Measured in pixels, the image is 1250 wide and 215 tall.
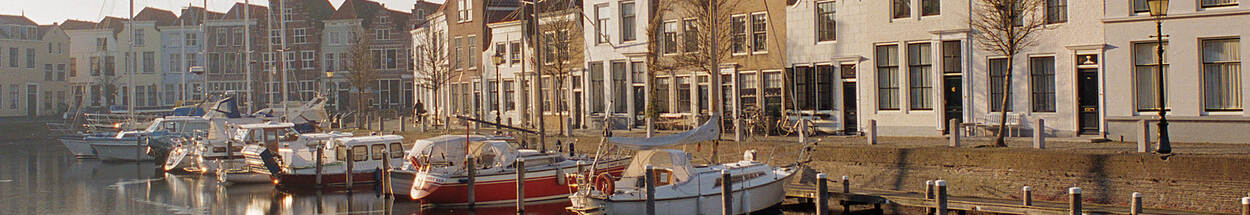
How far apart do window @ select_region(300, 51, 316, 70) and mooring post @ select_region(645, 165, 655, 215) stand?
65.4 metres

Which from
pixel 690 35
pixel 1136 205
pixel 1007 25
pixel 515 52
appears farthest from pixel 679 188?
pixel 515 52

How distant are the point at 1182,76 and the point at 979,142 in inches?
182

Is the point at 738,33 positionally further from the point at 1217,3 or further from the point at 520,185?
the point at 1217,3

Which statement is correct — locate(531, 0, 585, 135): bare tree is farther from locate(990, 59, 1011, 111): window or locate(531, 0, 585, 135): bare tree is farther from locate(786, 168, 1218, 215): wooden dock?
locate(786, 168, 1218, 215): wooden dock

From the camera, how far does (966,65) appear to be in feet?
98.6

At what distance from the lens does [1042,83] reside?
1147 inches

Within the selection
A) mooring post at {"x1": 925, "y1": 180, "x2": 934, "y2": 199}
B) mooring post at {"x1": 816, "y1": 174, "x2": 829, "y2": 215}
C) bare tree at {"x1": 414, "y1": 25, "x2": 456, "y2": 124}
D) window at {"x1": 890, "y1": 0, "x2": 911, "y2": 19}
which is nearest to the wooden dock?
mooring post at {"x1": 925, "y1": 180, "x2": 934, "y2": 199}

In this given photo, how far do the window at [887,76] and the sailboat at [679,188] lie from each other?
835 centimetres

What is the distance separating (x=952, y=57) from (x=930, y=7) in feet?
4.90

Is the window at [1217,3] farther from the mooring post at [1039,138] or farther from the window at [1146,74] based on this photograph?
the mooring post at [1039,138]

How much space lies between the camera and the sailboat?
22.5 m

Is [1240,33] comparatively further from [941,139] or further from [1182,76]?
[941,139]

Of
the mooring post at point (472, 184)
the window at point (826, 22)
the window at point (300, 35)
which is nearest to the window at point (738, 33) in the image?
the window at point (826, 22)

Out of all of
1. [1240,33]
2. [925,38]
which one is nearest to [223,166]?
[925,38]
